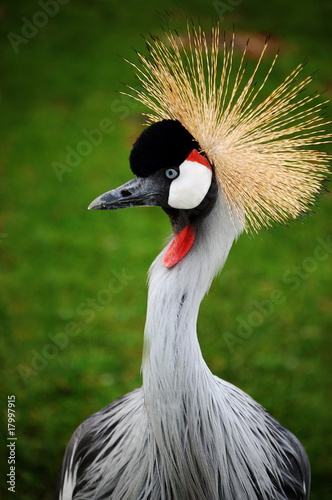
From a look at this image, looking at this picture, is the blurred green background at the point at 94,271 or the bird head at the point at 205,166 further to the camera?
the blurred green background at the point at 94,271

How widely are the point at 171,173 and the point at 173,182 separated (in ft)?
0.07

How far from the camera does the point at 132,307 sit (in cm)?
262

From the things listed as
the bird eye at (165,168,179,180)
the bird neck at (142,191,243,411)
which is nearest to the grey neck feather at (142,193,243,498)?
the bird neck at (142,191,243,411)

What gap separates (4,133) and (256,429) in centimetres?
298

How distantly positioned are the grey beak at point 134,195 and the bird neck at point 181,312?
12 cm

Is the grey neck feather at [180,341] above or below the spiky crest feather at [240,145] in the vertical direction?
below

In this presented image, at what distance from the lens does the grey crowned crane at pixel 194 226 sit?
102 cm

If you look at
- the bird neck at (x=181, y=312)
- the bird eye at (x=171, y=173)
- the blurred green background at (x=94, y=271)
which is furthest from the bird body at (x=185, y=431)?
the blurred green background at (x=94, y=271)

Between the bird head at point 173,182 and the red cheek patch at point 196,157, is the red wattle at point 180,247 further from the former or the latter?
the red cheek patch at point 196,157

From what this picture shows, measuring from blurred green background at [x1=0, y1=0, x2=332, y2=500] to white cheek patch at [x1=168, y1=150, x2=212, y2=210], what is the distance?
0.24m

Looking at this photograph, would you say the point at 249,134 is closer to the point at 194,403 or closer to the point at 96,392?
the point at 194,403

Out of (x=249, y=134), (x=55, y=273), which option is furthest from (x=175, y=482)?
(x=55, y=273)

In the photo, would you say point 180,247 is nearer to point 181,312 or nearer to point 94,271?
point 181,312

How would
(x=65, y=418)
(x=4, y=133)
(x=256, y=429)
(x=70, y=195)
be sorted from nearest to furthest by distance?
(x=256, y=429)
(x=65, y=418)
(x=70, y=195)
(x=4, y=133)
